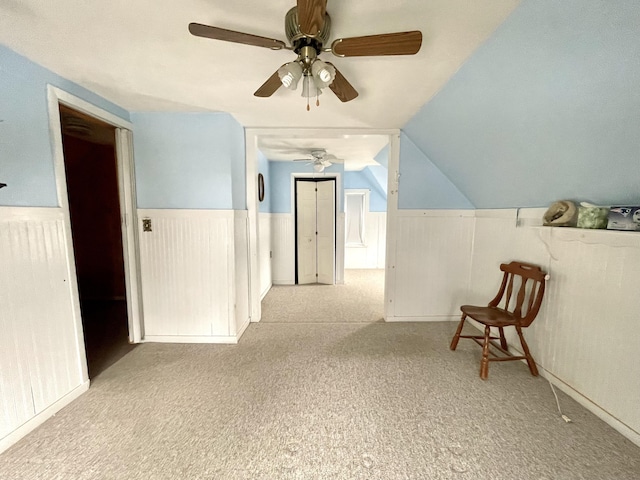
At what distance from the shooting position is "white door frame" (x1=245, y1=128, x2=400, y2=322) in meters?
2.52

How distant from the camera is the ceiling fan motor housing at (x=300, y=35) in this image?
1.04 metres

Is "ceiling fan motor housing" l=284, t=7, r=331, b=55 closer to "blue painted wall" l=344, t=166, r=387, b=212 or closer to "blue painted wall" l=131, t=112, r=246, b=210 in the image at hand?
"blue painted wall" l=131, t=112, r=246, b=210

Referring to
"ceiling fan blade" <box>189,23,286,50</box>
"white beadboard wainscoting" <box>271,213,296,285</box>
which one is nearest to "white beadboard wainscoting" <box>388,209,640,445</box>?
"ceiling fan blade" <box>189,23,286,50</box>

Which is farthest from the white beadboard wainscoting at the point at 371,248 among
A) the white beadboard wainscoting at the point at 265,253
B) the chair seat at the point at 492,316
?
the chair seat at the point at 492,316

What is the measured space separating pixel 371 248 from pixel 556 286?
12.2 feet

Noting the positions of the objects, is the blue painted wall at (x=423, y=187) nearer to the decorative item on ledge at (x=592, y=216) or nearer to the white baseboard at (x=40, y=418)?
the decorative item on ledge at (x=592, y=216)

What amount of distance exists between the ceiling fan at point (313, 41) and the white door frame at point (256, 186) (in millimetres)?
1259

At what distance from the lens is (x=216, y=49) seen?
131 cm

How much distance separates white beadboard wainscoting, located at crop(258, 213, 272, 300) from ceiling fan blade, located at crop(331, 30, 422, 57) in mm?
2738

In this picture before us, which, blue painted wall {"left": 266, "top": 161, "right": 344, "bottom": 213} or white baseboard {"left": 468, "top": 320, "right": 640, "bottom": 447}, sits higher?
blue painted wall {"left": 266, "top": 161, "right": 344, "bottom": 213}

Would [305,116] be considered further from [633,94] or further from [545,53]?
[633,94]

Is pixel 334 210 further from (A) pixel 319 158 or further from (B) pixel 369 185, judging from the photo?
(B) pixel 369 185

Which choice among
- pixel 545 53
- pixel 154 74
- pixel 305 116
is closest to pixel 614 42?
pixel 545 53

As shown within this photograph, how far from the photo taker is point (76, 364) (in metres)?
1.58
